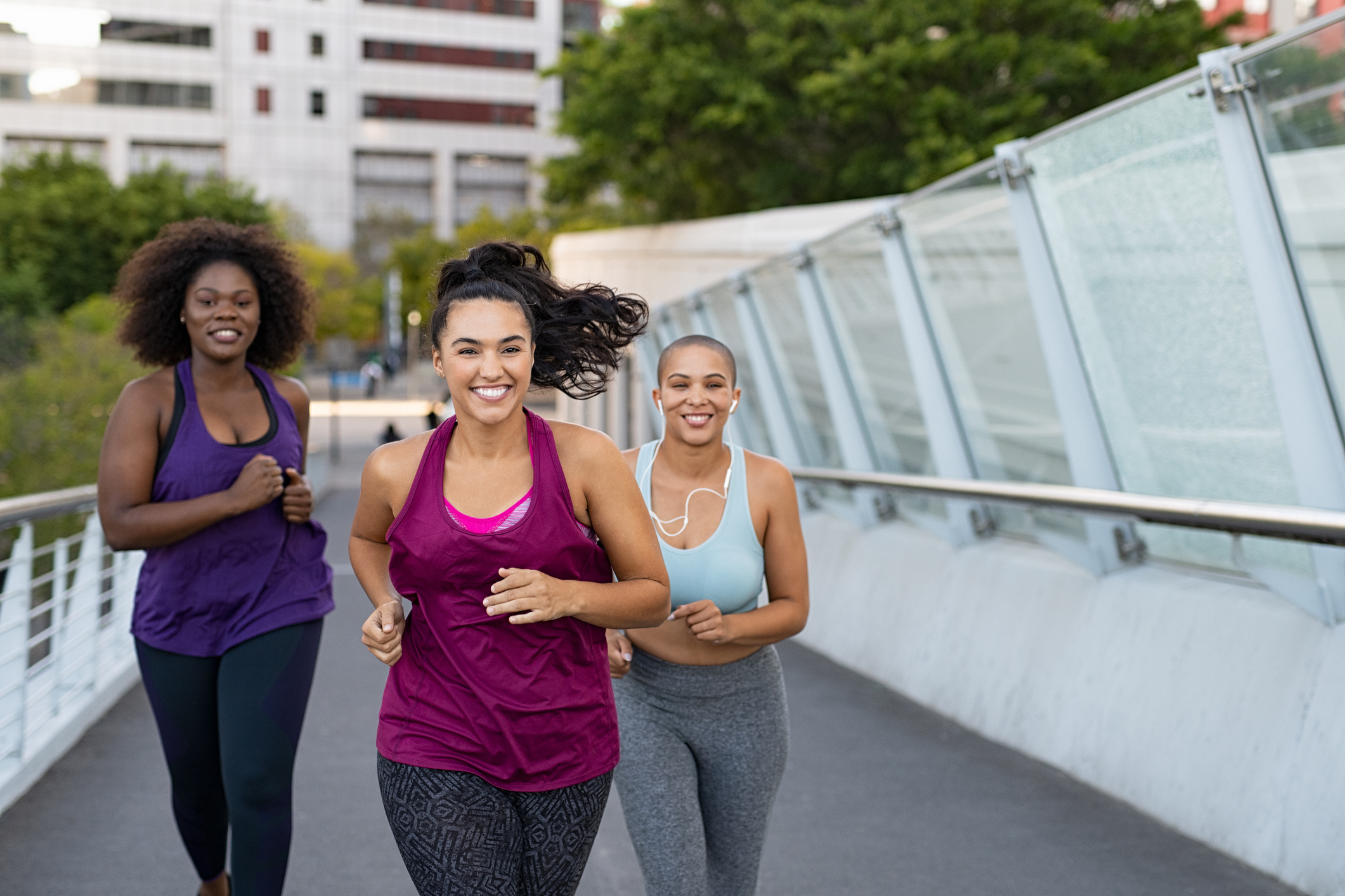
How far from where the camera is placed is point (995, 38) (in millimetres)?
25062

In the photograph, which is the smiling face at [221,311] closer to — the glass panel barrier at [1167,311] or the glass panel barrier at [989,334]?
the glass panel barrier at [1167,311]

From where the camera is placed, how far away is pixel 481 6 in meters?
87.3

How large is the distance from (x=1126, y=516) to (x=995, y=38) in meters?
21.6

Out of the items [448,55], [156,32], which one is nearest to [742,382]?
[156,32]

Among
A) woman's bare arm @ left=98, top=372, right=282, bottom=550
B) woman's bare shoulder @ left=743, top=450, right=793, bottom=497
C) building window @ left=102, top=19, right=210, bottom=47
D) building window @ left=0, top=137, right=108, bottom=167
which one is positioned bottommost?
woman's bare shoulder @ left=743, top=450, right=793, bottom=497

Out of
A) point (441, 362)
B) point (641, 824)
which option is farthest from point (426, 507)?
point (641, 824)

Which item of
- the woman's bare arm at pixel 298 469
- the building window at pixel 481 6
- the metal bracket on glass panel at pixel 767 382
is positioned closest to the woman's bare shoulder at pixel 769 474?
the woman's bare arm at pixel 298 469

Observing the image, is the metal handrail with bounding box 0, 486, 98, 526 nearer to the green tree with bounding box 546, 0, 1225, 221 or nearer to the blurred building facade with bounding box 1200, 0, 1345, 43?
the green tree with bounding box 546, 0, 1225, 221

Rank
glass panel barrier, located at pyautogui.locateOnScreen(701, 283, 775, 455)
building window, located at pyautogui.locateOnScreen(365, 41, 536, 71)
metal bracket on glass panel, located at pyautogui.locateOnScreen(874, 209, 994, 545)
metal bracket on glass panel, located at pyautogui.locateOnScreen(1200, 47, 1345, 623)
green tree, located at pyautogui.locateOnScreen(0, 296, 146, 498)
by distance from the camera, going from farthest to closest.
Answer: building window, located at pyautogui.locateOnScreen(365, 41, 536, 71)
green tree, located at pyautogui.locateOnScreen(0, 296, 146, 498)
glass panel barrier, located at pyautogui.locateOnScreen(701, 283, 775, 455)
metal bracket on glass panel, located at pyautogui.locateOnScreen(874, 209, 994, 545)
metal bracket on glass panel, located at pyautogui.locateOnScreen(1200, 47, 1345, 623)

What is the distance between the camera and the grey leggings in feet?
11.4

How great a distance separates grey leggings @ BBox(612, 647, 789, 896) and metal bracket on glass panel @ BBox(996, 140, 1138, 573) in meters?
3.04

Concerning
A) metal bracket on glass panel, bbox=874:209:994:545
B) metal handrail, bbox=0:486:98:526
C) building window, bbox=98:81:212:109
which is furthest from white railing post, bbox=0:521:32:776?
building window, bbox=98:81:212:109

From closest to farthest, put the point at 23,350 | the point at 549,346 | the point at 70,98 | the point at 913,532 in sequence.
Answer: the point at 549,346 → the point at 913,532 → the point at 23,350 → the point at 70,98

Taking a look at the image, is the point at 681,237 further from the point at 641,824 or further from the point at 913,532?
the point at 641,824
